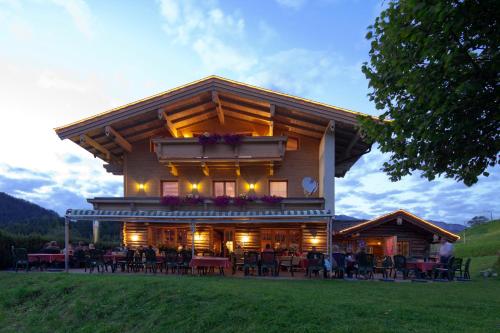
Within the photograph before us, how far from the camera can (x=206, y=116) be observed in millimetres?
21844

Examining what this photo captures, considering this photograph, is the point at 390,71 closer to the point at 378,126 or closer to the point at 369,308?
the point at 378,126

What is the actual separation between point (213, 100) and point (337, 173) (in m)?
11.8

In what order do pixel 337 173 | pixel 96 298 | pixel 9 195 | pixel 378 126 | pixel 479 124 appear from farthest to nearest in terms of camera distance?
pixel 9 195
pixel 337 173
pixel 96 298
pixel 378 126
pixel 479 124

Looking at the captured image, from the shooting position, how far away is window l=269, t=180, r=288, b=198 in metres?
21.4

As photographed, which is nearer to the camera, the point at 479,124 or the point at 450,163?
the point at 479,124

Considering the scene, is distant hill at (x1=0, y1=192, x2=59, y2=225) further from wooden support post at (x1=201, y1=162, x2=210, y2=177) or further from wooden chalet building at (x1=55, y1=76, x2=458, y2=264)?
wooden support post at (x1=201, y1=162, x2=210, y2=177)

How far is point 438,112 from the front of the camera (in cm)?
657

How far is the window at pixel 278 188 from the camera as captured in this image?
2138cm

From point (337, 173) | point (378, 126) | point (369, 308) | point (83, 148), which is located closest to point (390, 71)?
point (378, 126)

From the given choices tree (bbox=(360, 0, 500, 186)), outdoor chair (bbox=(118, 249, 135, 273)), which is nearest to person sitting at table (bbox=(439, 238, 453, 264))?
tree (bbox=(360, 0, 500, 186))

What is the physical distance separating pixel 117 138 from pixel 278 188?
864cm

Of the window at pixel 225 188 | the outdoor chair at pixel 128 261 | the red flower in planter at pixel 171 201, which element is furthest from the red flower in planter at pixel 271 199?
the outdoor chair at pixel 128 261

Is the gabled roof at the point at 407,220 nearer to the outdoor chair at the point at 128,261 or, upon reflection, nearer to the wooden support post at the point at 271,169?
the wooden support post at the point at 271,169

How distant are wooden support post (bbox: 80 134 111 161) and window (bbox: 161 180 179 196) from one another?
3530mm
